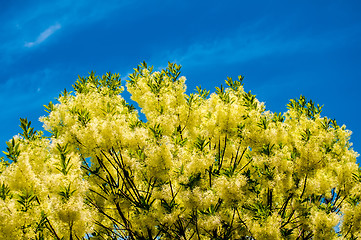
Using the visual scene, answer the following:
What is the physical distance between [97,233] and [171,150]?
4.48m

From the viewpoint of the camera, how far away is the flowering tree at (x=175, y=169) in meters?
7.60

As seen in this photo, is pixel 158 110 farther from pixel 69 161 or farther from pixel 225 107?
pixel 69 161

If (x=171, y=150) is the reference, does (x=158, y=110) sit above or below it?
above

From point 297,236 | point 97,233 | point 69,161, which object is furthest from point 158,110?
point 297,236

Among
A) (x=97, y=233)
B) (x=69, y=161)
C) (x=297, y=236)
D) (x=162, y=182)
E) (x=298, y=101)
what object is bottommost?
(x=297, y=236)

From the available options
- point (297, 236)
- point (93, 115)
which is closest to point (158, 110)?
point (93, 115)

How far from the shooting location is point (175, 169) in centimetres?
824

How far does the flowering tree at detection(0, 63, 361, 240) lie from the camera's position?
760cm

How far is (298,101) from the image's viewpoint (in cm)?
1097

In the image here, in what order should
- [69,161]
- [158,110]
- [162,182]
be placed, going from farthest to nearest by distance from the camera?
[158,110] < [162,182] < [69,161]

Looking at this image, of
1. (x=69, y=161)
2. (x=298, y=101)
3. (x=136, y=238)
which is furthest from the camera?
(x=298, y=101)

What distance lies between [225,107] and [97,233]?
6361 mm

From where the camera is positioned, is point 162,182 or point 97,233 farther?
point 97,233

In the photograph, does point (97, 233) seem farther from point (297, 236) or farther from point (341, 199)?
point (341, 199)
